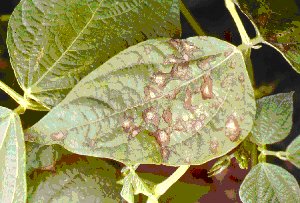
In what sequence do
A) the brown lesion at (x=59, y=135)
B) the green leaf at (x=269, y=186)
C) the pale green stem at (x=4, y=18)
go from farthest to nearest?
the pale green stem at (x=4, y=18) < the green leaf at (x=269, y=186) < the brown lesion at (x=59, y=135)

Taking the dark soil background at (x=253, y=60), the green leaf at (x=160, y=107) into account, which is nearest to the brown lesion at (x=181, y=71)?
the green leaf at (x=160, y=107)

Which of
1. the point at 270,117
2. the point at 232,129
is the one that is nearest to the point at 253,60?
the point at 270,117

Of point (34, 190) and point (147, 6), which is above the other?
point (147, 6)

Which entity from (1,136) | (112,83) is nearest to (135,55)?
(112,83)

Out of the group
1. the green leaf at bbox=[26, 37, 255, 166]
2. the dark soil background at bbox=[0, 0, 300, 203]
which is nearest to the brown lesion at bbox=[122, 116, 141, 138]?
the green leaf at bbox=[26, 37, 255, 166]

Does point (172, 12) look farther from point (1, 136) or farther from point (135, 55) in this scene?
point (1, 136)

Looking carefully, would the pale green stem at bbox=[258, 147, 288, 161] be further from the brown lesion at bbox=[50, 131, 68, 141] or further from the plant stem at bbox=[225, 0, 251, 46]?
the brown lesion at bbox=[50, 131, 68, 141]

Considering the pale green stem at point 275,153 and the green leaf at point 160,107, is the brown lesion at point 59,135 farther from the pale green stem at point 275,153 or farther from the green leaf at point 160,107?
the pale green stem at point 275,153
